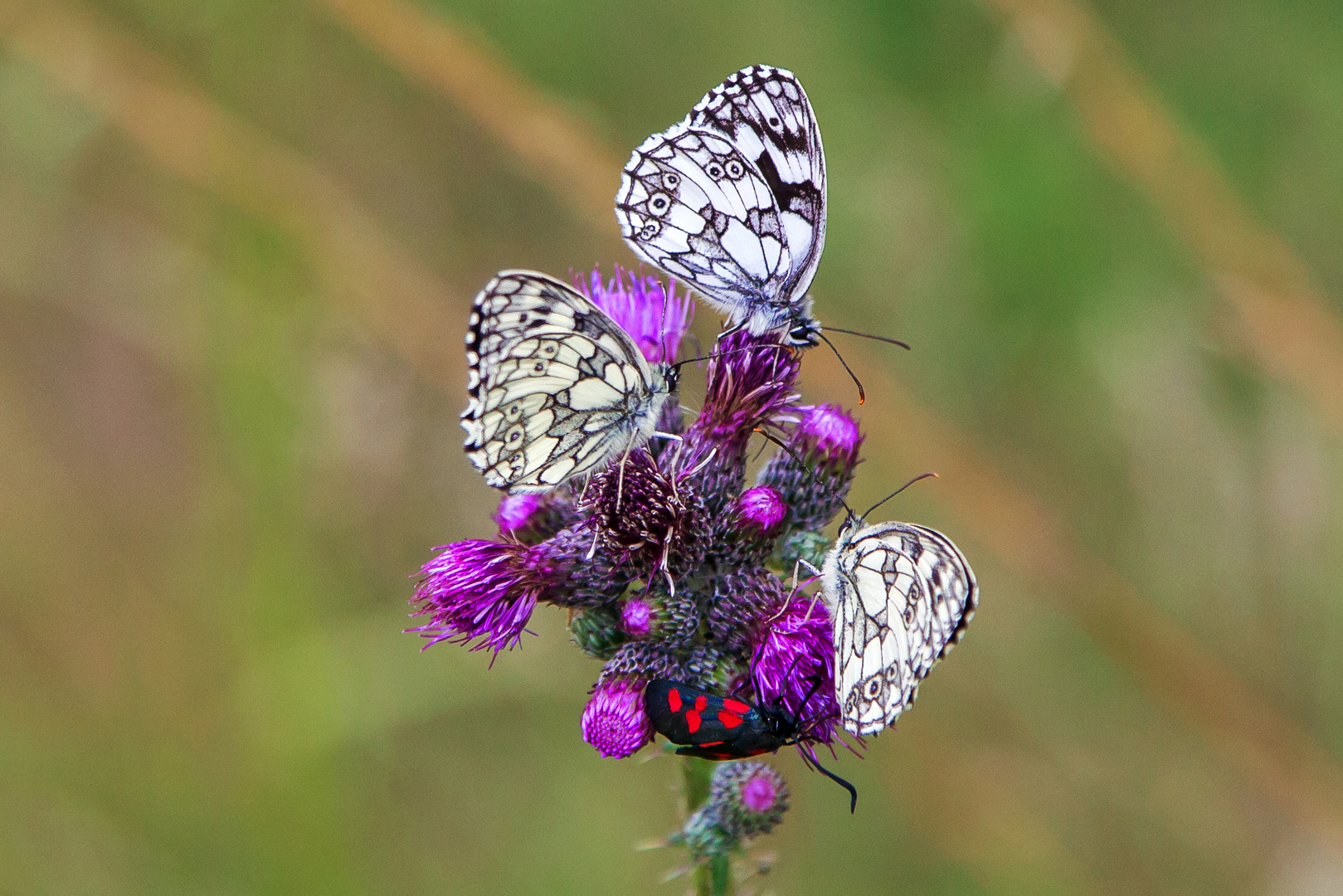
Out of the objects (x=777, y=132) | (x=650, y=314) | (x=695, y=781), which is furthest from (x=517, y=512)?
(x=777, y=132)

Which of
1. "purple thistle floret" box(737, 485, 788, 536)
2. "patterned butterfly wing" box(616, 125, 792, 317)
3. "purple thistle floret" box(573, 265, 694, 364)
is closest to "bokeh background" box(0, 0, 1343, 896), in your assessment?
"purple thistle floret" box(573, 265, 694, 364)

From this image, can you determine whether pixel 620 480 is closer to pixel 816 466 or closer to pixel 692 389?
pixel 692 389

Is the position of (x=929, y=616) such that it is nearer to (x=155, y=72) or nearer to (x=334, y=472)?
(x=334, y=472)

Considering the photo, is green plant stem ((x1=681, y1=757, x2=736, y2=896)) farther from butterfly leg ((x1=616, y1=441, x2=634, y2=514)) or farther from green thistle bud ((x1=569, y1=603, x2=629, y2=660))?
butterfly leg ((x1=616, y1=441, x2=634, y2=514))

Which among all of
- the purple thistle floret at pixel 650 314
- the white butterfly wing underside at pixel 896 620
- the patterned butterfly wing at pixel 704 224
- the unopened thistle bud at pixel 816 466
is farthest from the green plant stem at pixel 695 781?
the patterned butterfly wing at pixel 704 224

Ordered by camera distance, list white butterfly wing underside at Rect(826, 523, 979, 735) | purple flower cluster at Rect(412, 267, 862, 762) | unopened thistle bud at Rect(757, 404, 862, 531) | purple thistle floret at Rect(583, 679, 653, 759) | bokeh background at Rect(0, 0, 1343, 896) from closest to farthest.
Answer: white butterfly wing underside at Rect(826, 523, 979, 735)
purple thistle floret at Rect(583, 679, 653, 759)
purple flower cluster at Rect(412, 267, 862, 762)
unopened thistle bud at Rect(757, 404, 862, 531)
bokeh background at Rect(0, 0, 1343, 896)

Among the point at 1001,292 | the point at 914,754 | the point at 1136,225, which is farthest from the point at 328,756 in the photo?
the point at 1136,225
